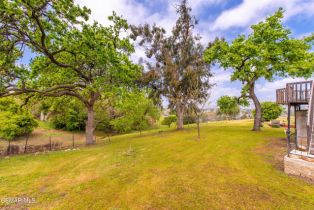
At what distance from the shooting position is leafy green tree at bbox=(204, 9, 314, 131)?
15664 millimetres

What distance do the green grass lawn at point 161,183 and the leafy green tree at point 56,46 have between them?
5.87 meters

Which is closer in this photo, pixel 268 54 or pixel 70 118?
pixel 268 54

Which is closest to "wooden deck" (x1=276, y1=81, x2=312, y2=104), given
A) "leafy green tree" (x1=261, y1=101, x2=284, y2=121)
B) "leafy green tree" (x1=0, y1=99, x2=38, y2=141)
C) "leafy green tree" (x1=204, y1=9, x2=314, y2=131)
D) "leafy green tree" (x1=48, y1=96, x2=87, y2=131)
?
"leafy green tree" (x1=204, y1=9, x2=314, y2=131)

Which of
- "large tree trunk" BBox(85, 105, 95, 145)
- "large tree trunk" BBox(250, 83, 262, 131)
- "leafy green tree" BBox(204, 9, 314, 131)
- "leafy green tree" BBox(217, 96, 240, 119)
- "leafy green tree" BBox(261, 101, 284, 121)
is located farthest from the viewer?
"leafy green tree" BBox(261, 101, 284, 121)

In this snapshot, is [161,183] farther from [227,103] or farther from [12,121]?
[12,121]

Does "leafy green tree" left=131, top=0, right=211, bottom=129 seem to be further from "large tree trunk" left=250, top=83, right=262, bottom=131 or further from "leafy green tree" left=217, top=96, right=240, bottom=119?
"large tree trunk" left=250, top=83, right=262, bottom=131

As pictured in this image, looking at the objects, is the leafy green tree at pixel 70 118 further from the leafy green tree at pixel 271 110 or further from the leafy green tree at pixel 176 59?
the leafy green tree at pixel 271 110

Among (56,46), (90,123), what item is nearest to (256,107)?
(90,123)

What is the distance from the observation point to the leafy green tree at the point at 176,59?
22.9 metres

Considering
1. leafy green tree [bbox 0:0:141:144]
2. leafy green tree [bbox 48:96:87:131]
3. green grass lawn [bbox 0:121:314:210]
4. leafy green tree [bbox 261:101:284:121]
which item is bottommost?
green grass lawn [bbox 0:121:314:210]

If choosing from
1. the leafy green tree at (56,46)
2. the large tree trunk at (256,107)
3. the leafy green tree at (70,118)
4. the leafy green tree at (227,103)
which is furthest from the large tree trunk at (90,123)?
the large tree trunk at (256,107)

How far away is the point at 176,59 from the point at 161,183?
792 inches

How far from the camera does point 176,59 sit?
23953mm

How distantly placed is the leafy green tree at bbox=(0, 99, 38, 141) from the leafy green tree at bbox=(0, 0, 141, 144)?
4.99 meters
